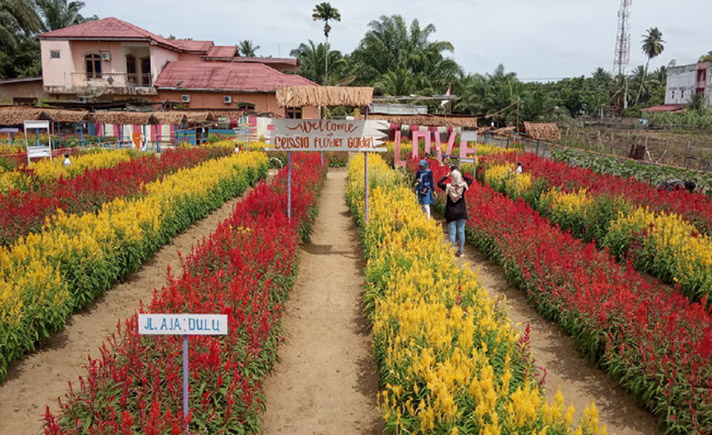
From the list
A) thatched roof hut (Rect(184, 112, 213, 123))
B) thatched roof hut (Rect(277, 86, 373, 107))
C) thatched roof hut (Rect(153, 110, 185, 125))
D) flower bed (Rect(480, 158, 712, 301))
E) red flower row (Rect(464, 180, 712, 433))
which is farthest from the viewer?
thatched roof hut (Rect(184, 112, 213, 123))

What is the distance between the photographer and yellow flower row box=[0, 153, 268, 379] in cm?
559

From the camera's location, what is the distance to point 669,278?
27.2ft

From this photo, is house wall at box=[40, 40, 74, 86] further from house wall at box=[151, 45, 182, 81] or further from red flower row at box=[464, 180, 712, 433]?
red flower row at box=[464, 180, 712, 433]

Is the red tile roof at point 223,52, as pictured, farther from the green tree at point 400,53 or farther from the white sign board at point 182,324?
the white sign board at point 182,324

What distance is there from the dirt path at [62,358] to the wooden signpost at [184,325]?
1837mm

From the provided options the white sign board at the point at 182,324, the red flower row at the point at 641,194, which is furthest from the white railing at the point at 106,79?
the white sign board at the point at 182,324

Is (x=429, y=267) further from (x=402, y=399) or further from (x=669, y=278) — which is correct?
(x=669, y=278)

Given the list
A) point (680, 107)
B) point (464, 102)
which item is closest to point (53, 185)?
point (464, 102)

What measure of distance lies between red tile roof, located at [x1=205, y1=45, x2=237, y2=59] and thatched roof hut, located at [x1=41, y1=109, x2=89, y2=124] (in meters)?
22.9

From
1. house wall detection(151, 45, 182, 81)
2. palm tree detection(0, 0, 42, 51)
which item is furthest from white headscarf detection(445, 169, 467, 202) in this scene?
palm tree detection(0, 0, 42, 51)

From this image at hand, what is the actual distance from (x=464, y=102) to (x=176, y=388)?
135ft

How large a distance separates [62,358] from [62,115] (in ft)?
72.3

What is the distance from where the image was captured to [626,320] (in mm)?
5426

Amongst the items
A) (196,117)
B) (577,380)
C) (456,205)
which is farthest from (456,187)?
(196,117)
